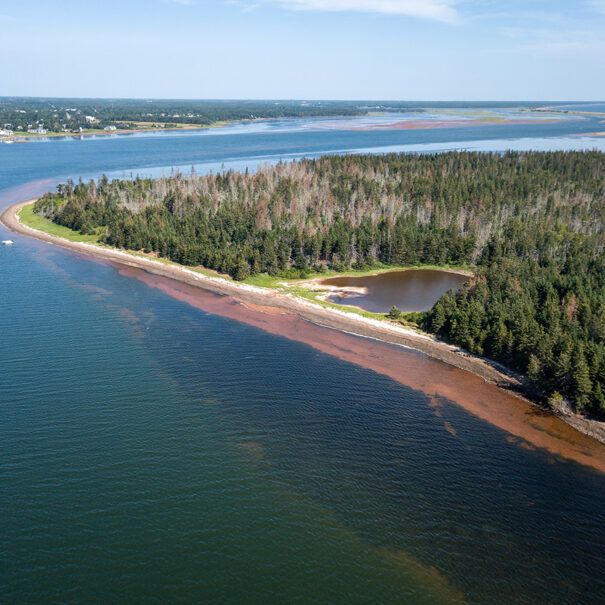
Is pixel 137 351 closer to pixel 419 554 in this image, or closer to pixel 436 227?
pixel 419 554

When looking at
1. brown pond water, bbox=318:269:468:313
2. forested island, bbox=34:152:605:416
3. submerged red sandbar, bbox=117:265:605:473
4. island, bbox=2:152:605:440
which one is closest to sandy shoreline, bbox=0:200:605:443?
island, bbox=2:152:605:440

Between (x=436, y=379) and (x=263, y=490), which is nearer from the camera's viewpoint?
(x=263, y=490)

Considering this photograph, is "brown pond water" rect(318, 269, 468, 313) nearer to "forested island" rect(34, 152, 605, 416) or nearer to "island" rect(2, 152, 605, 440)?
"island" rect(2, 152, 605, 440)

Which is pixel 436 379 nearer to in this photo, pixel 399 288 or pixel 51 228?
pixel 399 288

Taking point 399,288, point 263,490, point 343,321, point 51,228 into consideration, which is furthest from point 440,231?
point 51,228

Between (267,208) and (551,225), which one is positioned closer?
(551,225)

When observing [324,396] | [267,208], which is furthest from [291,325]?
[267,208]
